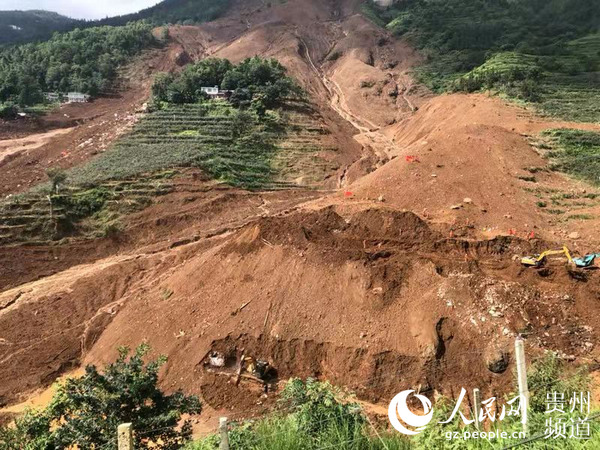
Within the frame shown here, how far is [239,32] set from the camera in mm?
78000

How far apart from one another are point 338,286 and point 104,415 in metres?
8.10

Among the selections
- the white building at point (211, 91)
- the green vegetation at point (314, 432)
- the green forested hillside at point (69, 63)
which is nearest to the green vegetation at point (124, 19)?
the green forested hillside at point (69, 63)

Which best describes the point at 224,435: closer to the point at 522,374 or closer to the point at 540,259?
the point at 522,374

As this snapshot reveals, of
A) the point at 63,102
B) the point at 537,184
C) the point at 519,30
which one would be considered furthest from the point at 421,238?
the point at 519,30

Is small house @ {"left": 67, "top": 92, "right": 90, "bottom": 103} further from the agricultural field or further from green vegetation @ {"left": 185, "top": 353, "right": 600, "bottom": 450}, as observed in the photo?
green vegetation @ {"left": 185, "top": 353, "right": 600, "bottom": 450}

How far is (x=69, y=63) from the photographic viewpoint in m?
57.2

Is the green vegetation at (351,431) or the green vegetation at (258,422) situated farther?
the green vegetation at (258,422)

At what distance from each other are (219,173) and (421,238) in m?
17.0

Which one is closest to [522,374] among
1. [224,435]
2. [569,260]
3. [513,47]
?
[224,435]

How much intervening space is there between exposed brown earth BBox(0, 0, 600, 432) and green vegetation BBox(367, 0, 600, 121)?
9523 millimetres

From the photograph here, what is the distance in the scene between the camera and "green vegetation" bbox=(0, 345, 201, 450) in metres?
7.09

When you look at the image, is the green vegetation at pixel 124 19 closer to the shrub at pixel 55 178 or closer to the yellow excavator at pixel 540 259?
the shrub at pixel 55 178

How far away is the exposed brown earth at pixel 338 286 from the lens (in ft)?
40.8

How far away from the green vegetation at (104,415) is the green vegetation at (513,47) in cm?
3166
